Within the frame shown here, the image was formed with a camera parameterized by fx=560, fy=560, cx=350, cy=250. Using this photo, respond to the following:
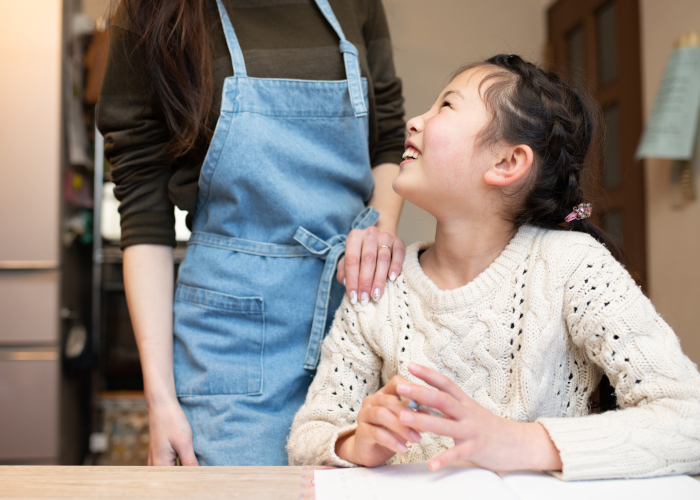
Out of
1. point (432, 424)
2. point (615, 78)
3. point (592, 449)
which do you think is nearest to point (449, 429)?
point (432, 424)

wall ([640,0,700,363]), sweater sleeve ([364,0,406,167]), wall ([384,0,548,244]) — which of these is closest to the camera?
sweater sleeve ([364,0,406,167])

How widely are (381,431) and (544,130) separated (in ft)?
1.59

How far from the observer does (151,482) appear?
549 mm

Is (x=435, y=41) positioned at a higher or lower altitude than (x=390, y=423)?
higher

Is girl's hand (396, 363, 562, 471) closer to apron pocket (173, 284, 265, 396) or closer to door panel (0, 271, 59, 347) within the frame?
apron pocket (173, 284, 265, 396)

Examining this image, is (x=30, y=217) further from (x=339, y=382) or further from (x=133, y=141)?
(x=339, y=382)

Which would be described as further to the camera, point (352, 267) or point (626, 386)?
point (352, 267)

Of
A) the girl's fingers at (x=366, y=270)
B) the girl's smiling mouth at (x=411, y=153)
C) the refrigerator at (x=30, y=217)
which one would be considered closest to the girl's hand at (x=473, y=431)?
the girl's fingers at (x=366, y=270)

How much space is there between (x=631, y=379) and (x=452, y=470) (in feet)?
0.78

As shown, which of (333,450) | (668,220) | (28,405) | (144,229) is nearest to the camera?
(333,450)

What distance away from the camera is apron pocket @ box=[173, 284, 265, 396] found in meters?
0.82

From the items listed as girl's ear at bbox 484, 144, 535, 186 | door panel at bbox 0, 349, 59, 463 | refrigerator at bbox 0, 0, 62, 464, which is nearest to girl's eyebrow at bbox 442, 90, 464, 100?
girl's ear at bbox 484, 144, 535, 186

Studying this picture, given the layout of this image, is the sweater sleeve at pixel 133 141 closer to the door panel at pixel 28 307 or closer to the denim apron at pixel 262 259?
the denim apron at pixel 262 259

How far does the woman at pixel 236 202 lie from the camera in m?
0.83
